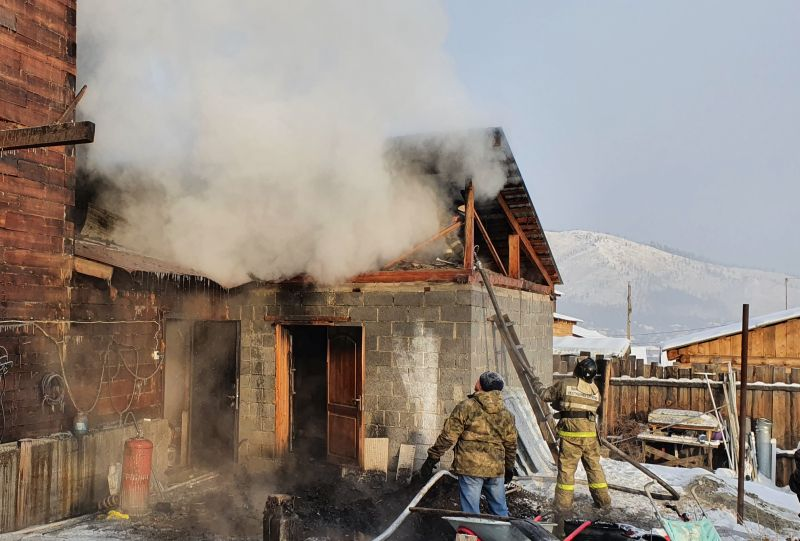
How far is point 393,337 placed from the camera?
8719mm

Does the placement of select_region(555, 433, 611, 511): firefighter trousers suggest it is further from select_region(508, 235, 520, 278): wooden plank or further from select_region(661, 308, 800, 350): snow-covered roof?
select_region(661, 308, 800, 350): snow-covered roof

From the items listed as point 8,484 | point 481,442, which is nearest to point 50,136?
point 8,484

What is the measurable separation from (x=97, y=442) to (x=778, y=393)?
1386 cm

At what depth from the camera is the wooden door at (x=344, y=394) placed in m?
9.13

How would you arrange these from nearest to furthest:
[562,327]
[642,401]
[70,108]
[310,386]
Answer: [70,108] → [310,386] → [642,401] → [562,327]

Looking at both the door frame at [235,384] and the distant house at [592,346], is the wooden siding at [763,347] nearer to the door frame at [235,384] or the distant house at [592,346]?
the distant house at [592,346]

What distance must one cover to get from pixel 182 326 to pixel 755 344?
53.5 ft

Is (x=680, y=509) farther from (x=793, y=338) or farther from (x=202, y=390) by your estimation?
(x=793, y=338)

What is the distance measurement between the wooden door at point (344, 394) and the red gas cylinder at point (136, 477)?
113 inches

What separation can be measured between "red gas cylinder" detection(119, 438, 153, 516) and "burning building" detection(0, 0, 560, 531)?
0.35 metres

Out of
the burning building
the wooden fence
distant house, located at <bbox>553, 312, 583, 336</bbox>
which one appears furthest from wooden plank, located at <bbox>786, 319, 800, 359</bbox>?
distant house, located at <bbox>553, 312, 583, 336</bbox>

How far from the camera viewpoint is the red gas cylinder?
7445mm

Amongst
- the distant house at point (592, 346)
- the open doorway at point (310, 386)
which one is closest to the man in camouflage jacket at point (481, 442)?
the open doorway at point (310, 386)

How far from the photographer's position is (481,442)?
6.12m
